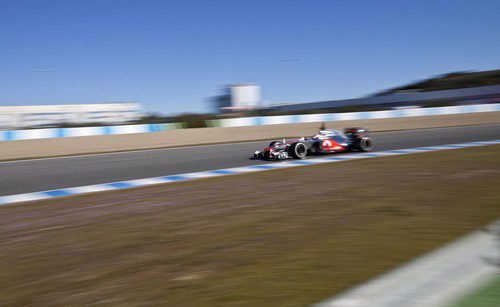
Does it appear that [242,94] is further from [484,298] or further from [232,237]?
Result: [484,298]

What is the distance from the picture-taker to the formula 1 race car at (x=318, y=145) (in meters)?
10.3

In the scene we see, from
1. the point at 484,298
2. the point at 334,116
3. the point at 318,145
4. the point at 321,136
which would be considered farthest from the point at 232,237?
the point at 334,116

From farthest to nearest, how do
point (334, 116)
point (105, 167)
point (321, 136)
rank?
point (334, 116) < point (321, 136) < point (105, 167)

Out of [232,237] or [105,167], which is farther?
[105,167]

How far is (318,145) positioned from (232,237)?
7.06 meters

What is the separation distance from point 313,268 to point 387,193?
9.80 ft

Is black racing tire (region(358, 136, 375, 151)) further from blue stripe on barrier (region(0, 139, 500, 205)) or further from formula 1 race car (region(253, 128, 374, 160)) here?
blue stripe on barrier (region(0, 139, 500, 205))

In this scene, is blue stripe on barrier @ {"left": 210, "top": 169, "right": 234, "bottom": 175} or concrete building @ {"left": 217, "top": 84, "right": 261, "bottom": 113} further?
concrete building @ {"left": 217, "top": 84, "right": 261, "bottom": 113}

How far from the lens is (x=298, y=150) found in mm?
10328

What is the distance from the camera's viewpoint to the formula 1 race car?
10.3 meters

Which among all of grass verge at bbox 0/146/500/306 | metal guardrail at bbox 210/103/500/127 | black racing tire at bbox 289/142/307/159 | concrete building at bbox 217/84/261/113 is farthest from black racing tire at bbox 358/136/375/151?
concrete building at bbox 217/84/261/113

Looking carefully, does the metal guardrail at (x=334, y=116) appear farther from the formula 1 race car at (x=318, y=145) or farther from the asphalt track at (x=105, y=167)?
the formula 1 race car at (x=318, y=145)

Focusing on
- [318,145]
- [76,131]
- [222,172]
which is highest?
[76,131]

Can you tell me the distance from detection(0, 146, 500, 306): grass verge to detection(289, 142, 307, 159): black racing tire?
3.27 metres
